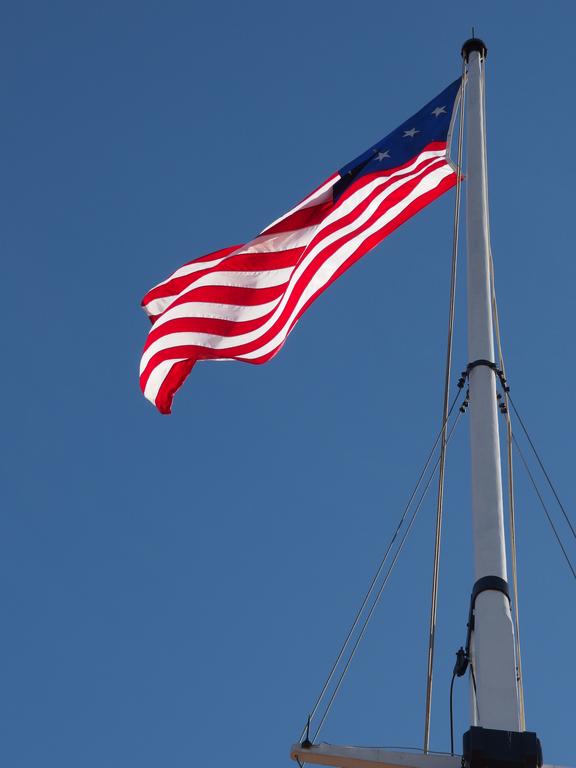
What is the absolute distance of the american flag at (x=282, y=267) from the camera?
14.5 metres

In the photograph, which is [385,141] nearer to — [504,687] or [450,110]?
[450,110]

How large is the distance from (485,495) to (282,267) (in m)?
5.06

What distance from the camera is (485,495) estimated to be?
1069 centimetres

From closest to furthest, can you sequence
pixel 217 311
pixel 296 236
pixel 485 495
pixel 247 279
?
1. pixel 485 495
2. pixel 217 311
3. pixel 247 279
4. pixel 296 236

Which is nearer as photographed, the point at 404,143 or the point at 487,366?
the point at 487,366

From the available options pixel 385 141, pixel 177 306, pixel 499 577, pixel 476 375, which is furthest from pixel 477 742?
pixel 385 141

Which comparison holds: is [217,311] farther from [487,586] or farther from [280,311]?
[487,586]

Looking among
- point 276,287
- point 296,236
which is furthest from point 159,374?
point 296,236

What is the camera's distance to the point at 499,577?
10078 millimetres

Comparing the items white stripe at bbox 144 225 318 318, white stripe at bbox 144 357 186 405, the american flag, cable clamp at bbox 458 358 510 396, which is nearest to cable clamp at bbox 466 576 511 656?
cable clamp at bbox 458 358 510 396

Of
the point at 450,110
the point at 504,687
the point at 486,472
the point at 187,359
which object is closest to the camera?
the point at 504,687

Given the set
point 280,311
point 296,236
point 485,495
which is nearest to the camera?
point 485,495

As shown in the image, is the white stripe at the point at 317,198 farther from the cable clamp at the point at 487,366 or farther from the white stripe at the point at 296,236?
the cable clamp at the point at 487,366

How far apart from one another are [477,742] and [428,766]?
18.2 inches
